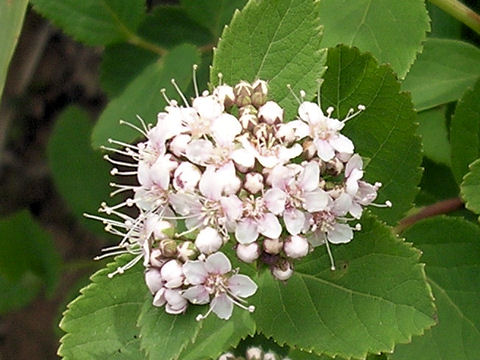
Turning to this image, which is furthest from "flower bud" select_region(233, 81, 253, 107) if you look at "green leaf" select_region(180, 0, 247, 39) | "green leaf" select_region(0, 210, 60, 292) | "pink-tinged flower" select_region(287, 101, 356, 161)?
"green leaf" select_region(0, 210, 60, 292)

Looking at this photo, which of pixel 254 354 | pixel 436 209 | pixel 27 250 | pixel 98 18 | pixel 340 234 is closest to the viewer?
pixel 340 234

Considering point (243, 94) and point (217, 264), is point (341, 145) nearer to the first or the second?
point (243, 94)

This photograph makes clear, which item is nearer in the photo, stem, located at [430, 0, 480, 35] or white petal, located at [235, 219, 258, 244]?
white petal, located at [235, 219, 258, 244]

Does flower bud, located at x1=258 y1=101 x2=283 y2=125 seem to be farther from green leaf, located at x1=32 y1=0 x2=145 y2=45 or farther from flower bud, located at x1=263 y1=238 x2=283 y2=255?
green leaf, located at x1=32 y1=0 x2=145 y2=45

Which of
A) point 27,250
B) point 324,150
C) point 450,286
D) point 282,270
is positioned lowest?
point 27,250

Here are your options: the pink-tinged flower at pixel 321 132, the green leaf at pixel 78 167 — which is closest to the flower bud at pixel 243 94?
the pink-tinged flower at pixel 321 132

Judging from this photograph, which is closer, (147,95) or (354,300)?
(354,300)

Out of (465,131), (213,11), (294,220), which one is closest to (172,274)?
(294,220)

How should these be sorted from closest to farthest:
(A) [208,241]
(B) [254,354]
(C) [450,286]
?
(A) [208,241]
(B) [254,354]
(C) [450,286]
